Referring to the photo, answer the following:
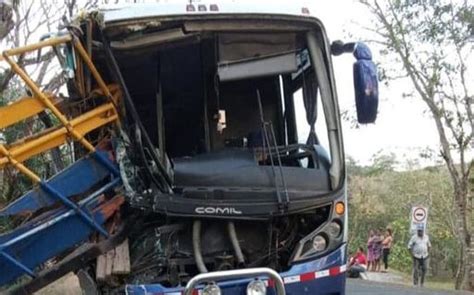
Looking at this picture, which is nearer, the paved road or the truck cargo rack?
the truck cargo rack

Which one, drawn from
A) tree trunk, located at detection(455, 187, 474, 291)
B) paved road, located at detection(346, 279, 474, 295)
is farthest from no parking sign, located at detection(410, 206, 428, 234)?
paved road, located at detection(346, 279, 474, 295)

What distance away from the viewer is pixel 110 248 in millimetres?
5195

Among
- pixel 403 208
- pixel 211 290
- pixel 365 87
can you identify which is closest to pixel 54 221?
pixel 211 290

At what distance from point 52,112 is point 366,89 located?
214 centimetres

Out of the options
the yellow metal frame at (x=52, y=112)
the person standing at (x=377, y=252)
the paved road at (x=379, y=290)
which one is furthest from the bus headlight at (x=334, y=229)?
the person standing at (x=377, y=252)

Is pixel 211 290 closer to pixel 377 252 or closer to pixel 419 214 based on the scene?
pixel 419 214

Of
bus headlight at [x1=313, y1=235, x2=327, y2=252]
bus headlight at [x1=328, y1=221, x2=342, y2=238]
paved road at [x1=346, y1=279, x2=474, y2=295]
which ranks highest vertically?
bus headlight at [x1=328, y1=221, x2=342, y2=238]

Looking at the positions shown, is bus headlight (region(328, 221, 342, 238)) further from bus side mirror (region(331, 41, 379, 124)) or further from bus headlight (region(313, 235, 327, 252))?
bus side mirror (region(331, 41, 379, 124))

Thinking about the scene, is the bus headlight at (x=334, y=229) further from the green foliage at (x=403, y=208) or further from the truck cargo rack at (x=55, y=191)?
the green foliage at (x=403, y=208)

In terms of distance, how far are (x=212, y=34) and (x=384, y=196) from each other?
30721 mm

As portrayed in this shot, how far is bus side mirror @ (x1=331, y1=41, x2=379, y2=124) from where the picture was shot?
17.8 feet

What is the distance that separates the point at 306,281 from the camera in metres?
5.14

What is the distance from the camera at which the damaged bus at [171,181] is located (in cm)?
511

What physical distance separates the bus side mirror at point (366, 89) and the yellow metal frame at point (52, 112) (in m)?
1.68
